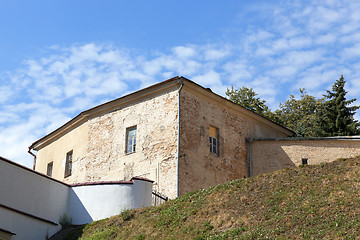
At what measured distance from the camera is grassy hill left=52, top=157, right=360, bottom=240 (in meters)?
12.8

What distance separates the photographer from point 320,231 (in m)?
12.3

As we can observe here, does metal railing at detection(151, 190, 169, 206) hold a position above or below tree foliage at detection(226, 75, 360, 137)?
below

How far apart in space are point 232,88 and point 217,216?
2617 cm

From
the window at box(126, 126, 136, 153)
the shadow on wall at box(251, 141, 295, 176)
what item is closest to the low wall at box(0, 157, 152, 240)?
the window at box(126, 126, 136, 153)

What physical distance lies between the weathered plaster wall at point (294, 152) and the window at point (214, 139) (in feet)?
8.61

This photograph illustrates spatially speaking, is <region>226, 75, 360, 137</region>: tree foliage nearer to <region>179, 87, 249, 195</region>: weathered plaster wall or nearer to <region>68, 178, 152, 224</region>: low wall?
<region>179, 87, 249, 195</region>: weathered plaster wall

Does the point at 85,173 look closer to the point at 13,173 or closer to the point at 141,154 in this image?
the point at 141,154

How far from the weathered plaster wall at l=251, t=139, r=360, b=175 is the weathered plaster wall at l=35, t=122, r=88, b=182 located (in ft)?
30.1

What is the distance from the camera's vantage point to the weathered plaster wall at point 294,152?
24828 mm

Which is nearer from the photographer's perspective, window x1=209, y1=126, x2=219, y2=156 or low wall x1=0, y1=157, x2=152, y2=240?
low wall x1=0, y1=157, x2=152, y2=240

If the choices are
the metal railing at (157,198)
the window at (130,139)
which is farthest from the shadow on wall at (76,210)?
the window at (130,139)

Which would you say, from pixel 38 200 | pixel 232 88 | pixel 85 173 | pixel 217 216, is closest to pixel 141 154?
pixel 85 173

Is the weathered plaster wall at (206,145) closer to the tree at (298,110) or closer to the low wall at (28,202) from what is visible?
the low wall at (28,202)

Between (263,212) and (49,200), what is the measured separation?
8666 mm
